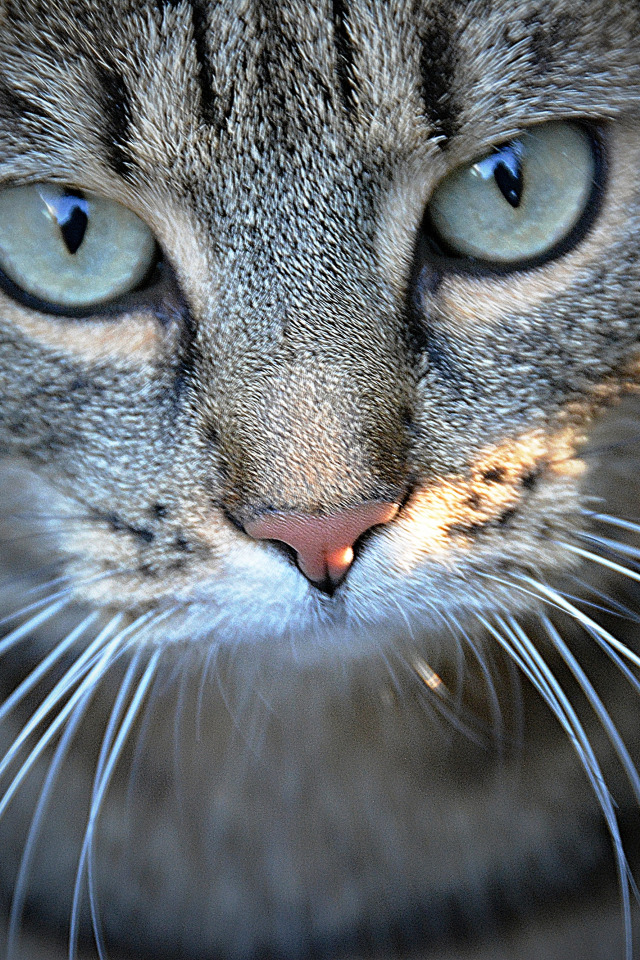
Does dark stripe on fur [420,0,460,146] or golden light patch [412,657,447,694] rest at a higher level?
dark stripe on fur [420,0,460,146]

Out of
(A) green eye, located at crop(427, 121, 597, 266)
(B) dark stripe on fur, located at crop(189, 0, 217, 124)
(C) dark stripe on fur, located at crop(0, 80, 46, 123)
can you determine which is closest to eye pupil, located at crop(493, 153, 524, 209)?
(A) green eye, located at crop(427, 121, 597, 266)

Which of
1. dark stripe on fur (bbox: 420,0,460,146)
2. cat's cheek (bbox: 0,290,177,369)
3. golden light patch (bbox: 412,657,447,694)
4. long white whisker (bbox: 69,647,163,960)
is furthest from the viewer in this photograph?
golden light patch (bbox: 412,657,447,694)

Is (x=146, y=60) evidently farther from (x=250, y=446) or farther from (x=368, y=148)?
(x=250, y=446)

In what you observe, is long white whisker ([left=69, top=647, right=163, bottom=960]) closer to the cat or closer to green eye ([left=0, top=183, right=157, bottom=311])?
the cat

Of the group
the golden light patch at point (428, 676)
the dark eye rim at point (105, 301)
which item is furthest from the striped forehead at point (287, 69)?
the golden light patch at point (428, 676)

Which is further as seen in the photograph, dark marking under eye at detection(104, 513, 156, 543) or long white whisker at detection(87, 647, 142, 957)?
long white whisker at detection(87, 647, 142, 957)

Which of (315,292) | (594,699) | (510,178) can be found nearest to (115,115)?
(315,292)

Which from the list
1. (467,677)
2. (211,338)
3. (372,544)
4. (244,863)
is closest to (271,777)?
(244,863)
